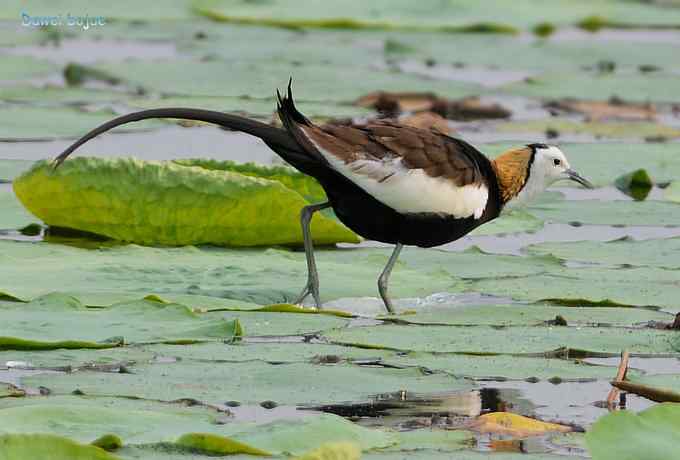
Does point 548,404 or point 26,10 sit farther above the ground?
point 26,10

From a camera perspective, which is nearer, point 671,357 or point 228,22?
point 671,357

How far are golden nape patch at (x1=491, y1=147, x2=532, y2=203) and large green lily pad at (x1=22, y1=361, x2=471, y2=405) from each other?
187cm

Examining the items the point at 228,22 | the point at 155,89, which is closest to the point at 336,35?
the point at 228,22

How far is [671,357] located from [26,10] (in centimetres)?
821

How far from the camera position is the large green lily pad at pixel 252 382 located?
4184 millimetres

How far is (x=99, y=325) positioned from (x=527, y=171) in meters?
2.14

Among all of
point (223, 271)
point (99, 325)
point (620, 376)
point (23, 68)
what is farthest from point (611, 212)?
point (23, 68)

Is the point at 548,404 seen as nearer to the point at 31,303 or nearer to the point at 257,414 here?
the point at 257,414

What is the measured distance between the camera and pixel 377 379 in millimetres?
4402

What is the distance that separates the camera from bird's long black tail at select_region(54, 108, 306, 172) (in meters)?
5.37

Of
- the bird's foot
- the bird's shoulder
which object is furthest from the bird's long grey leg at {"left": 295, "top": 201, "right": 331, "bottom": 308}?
the bird's shoulder

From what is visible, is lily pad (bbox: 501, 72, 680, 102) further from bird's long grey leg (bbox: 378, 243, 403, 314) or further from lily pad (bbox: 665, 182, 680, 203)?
bird's long grey leg (bbox: 378, 243, 403, 314)

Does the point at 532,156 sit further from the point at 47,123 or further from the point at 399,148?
the point at 47,123

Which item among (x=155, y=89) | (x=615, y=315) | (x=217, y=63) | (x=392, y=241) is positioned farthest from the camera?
(x=217, y=63)
